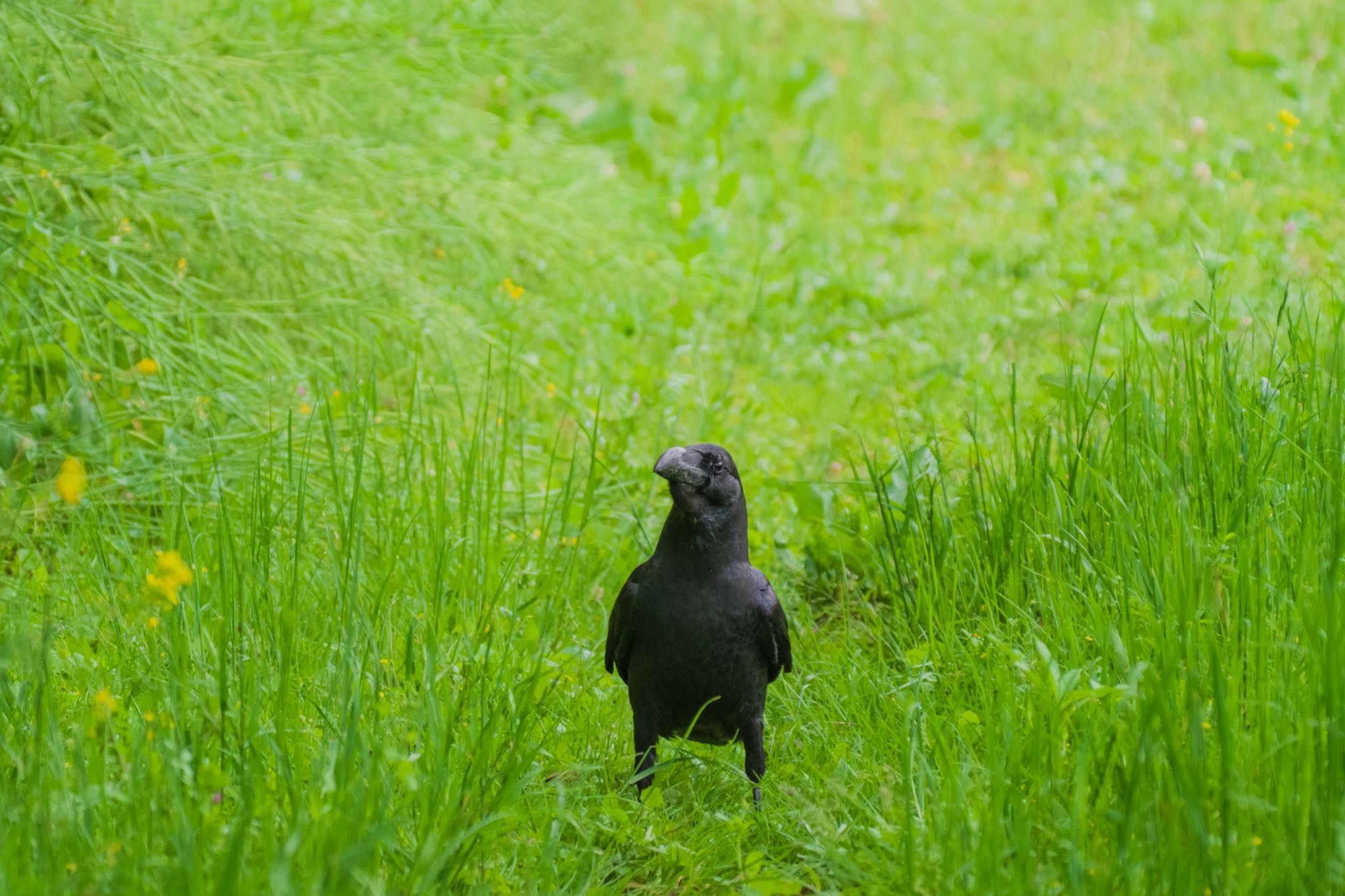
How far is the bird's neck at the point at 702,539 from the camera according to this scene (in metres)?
2.88

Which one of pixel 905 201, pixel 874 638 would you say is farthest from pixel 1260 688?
pixel 905 201

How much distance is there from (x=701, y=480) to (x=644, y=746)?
2.01ft

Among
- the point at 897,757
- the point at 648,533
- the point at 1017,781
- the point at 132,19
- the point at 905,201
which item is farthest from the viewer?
the point at 905,201

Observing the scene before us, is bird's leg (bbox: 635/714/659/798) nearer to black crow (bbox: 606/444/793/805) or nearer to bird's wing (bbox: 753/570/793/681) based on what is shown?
black crow (bbox: 606/444/793/805)

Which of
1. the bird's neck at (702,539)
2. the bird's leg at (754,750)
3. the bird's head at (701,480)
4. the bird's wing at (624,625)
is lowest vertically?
the bird's leg at (754,750)

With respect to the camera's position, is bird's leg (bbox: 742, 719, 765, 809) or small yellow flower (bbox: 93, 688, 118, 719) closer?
small yellow flower (bbox: 93, 688, 118, 719)

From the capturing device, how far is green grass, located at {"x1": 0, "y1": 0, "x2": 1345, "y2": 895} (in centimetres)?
226

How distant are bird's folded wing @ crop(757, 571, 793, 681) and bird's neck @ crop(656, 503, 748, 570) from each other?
0.12m

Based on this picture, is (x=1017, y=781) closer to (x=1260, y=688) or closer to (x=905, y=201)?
(x=1260, y=688)

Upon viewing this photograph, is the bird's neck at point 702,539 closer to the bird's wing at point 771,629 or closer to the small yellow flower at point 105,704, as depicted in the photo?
the bird's wing at point 771,629

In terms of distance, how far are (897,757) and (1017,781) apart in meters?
0.43

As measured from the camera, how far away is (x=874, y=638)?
11.4 ft

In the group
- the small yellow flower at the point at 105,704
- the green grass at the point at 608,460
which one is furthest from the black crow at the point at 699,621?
the small yellow flower at the point at 105,704

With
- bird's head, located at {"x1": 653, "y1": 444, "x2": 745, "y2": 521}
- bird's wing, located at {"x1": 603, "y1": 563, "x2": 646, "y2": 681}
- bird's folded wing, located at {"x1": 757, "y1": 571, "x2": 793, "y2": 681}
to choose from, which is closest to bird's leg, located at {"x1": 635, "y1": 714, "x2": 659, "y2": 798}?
bird's wing, located at {"x1": 603, "y1": 563, "x2": 646, "y2": 681}
